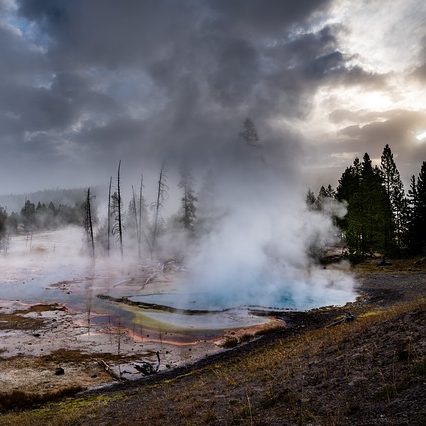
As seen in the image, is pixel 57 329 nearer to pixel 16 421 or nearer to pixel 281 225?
pixel 16 421

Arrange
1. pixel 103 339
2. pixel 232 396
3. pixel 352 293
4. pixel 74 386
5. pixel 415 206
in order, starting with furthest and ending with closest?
pixel 415 206
pixel 352 293
pixel 103 339
pixel 74 386
pixel 232 396

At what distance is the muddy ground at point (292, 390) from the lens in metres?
8.79

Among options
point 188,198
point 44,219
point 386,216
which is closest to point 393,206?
point 386,216

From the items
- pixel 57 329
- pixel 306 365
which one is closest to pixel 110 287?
pixel 57 329

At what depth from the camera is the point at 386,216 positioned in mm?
58531

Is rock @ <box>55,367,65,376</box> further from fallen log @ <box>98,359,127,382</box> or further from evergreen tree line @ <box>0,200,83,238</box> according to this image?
evergreen tree line @ <box>0,200,83,238</box>

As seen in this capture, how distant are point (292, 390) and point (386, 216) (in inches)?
2102

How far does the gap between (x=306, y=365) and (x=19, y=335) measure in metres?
23.8

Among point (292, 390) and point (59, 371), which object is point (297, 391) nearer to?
point (292, 390)

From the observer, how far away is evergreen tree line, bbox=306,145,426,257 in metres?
53.7

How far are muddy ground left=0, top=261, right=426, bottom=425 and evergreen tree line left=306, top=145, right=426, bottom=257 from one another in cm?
4066

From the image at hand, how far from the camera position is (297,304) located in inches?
1415

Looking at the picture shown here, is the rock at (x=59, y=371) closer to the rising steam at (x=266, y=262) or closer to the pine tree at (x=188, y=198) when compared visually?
the rising steam at (x=266, y=262)

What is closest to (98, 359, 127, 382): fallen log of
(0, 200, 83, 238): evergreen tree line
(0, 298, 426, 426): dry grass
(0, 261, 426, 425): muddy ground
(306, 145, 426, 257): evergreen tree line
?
(0, 261, 426, 425): muddy ground
